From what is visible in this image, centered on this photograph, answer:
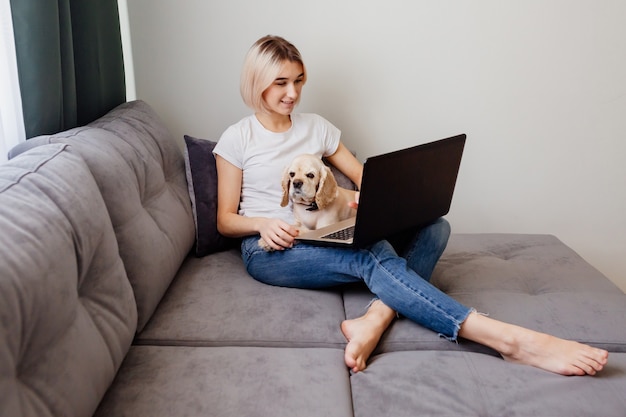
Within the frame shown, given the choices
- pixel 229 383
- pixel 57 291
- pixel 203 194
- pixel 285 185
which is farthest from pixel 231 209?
pixel 57 291

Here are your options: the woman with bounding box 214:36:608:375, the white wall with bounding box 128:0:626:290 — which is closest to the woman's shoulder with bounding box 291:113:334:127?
the woman with bounding box 214:36:608:375

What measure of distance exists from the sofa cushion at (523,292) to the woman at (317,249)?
64mm

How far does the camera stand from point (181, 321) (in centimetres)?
150

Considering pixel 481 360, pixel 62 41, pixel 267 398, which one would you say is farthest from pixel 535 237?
pixel 62 41

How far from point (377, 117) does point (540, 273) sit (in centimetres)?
93

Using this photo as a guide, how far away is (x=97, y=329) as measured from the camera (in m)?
1.17

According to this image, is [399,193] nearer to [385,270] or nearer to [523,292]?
[385,270]

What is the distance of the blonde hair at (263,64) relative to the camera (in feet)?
5.90

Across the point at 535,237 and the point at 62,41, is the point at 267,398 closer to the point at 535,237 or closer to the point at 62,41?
the point at 62,41

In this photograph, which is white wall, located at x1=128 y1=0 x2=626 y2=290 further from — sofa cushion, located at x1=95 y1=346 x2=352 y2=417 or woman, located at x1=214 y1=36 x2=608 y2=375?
sofa cushion, located at x1=95 y1=346 x2=352 y2=417

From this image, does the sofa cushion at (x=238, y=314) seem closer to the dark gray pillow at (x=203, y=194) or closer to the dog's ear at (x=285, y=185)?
the dark gray pillow at (x=203, y=194)

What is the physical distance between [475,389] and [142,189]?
1.04 metres

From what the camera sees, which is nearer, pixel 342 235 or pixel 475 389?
A: pixel 475 389

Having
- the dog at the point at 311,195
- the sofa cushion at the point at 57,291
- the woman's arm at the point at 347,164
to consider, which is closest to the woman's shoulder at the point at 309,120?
the woman's arm at the point at 347,164
